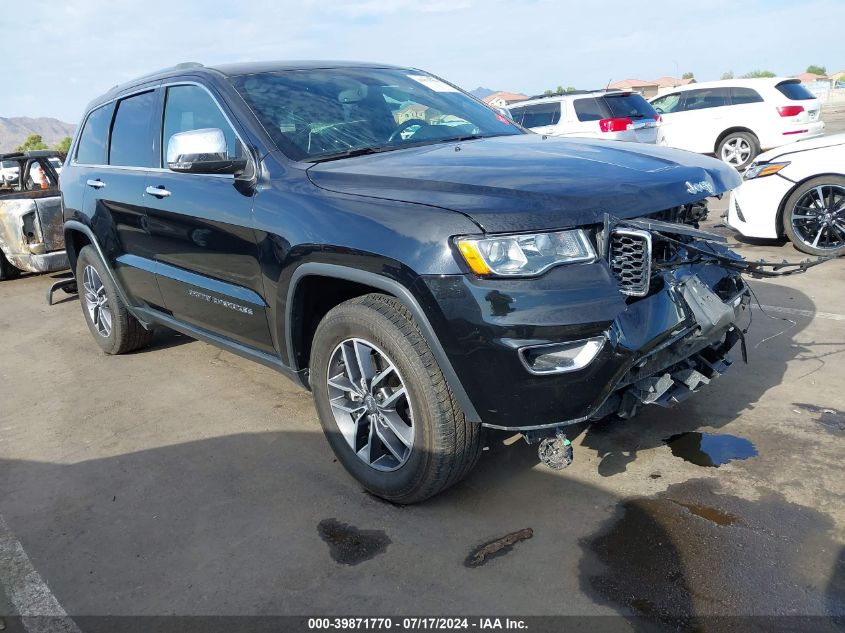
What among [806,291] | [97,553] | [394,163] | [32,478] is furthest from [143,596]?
[806,291]

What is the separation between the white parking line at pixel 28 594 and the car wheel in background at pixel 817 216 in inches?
259

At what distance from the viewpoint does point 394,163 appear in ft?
10.2

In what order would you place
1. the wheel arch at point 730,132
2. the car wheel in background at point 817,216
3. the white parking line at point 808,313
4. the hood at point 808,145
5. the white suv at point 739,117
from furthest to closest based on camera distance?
the wheel arch at point 730,132
the white suv at point 739,117
the hood at point 808,145
the car wheel in background at point 817,216
the white parking line at point 808,313

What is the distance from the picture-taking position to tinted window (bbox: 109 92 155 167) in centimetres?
436

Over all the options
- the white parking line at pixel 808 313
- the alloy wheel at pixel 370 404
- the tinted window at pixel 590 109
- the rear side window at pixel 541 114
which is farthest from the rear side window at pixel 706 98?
the alloy wheel at pixel 370 404

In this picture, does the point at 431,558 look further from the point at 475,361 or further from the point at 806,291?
the point at 806,291

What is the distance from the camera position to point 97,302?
217 inches

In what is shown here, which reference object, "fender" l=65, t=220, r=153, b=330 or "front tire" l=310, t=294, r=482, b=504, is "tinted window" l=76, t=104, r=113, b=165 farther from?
"front tire" l=310, t=294, r=482, b=504

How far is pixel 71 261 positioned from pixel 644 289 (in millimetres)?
4773

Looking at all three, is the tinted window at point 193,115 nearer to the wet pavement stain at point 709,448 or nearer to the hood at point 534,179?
the hood at point 534,179

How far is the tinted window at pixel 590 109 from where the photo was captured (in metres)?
12.4

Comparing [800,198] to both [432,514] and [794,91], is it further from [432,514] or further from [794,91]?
[794,91]

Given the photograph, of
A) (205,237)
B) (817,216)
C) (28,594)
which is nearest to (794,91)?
(817,216)

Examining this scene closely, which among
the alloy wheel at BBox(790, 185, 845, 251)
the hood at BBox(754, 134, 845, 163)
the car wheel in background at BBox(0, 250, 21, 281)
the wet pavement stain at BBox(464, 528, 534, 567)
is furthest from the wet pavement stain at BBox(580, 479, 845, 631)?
the car wheel in background at BBox(0, 250, 21, 281)
